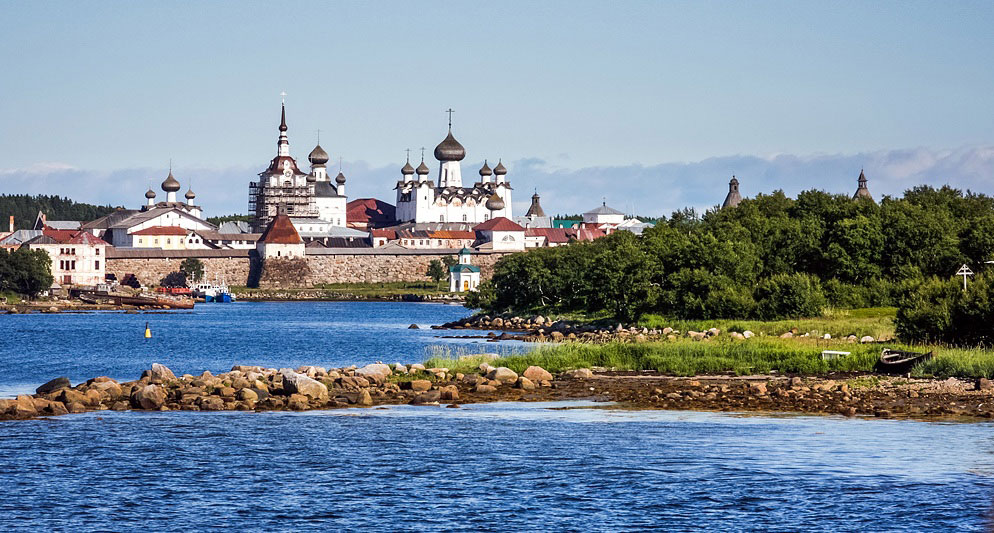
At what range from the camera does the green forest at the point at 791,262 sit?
52719 millimetres

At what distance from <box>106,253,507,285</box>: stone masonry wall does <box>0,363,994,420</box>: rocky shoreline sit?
336ft

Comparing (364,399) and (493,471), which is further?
(364,399)

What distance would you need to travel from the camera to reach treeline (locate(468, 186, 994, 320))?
52844 mm

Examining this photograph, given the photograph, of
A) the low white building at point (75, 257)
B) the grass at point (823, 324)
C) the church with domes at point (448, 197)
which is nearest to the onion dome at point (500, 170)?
the church with domes at point (448, 197)

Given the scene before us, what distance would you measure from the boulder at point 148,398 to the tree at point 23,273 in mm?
79495

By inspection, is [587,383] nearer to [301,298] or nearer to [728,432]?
[728,432]

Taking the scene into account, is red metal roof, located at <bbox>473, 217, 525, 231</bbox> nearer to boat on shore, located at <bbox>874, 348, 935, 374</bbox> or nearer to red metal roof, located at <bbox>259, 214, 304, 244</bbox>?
red metal roof, located at <bbox>259, 214, 304, 244</bbox>

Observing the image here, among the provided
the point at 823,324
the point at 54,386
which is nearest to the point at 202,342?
the point at 823,324

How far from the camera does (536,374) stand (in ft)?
109

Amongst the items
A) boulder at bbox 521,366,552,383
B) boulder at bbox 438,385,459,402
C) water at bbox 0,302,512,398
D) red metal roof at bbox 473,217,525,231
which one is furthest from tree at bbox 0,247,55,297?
boulder at bbox 438,385,459,402

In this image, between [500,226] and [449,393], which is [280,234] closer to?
[500,226]

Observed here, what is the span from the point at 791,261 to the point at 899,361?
1146 inches

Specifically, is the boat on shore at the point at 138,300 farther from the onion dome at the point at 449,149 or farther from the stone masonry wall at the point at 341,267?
the onion dome at the point at 449,149

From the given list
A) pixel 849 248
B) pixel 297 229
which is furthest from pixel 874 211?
pixel 297 229
